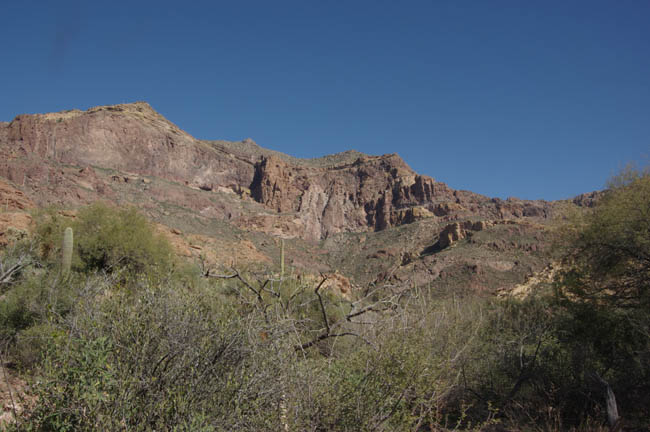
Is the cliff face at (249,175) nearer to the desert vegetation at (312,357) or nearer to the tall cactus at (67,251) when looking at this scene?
the tall cactus at (67,251)

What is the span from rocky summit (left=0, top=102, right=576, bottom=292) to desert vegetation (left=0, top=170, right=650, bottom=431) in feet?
12.5

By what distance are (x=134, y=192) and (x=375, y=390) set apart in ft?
222

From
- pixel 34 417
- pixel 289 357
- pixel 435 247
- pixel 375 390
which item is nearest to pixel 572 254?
pixel 375 390

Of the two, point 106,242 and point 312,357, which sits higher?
point 106,242

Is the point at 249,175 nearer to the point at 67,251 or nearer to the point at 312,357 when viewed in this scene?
the point at 67,251

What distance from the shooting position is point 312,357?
6.82m

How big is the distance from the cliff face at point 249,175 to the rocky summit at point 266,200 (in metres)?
0.33

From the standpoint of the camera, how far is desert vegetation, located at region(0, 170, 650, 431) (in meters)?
3.69

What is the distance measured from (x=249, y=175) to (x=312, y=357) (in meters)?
115

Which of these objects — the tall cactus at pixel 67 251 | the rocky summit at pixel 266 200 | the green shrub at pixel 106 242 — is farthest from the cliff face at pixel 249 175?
the tall cactus at pixel 67 251

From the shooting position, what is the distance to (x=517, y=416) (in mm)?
8438

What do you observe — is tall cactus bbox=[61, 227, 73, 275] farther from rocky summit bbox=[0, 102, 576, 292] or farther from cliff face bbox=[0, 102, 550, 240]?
cliff face bbox=[0, 102, 550, 240]

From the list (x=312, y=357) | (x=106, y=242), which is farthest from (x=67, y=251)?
(x=312, y=357)

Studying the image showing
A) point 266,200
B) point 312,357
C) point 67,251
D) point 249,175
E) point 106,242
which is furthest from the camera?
point 249,175
